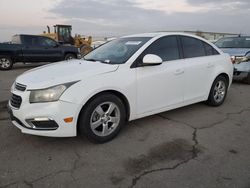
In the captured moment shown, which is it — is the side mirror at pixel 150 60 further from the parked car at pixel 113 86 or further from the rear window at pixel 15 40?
the rear window at pixel 15 40

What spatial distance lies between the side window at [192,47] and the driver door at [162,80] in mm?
224

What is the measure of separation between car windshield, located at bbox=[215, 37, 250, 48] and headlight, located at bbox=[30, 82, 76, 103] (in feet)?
24.4

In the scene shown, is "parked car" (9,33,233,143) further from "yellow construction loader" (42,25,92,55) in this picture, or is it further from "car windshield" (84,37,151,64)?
"yellow construction loader" (42,25,92,55)

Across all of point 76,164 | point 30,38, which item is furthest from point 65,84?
point 30,38

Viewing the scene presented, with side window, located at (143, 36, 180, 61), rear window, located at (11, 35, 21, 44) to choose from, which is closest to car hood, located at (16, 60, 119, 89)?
side window, located at (143, 36, 180, 61)

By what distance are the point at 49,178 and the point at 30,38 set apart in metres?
11.3

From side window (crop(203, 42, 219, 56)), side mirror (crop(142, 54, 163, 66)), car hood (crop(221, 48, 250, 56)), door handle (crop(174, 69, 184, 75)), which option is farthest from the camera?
car hood (crop(221, 48, 250, 56))

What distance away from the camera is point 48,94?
9.68 feet

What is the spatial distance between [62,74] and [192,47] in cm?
266

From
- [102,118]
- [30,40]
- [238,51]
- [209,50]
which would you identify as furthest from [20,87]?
[30,40]

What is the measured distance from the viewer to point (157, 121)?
4266 millimetres

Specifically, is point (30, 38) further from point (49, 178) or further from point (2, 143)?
point (49, 178)

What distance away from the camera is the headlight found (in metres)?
2.95

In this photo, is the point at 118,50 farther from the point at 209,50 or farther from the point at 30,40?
the point at 30,40
